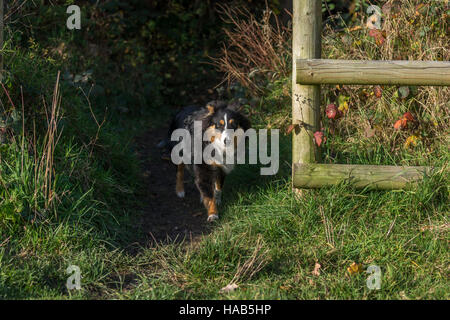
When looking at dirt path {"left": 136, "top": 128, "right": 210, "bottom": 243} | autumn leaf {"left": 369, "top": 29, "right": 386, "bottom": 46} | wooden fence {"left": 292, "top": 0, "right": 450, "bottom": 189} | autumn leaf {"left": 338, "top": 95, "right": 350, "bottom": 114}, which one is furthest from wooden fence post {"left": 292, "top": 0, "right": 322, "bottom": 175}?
dirt path {"left": 136, "top": 128, "right": 210, "bottom": 243}

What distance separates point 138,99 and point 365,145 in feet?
12.8

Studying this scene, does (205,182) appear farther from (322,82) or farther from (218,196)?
(322,82)

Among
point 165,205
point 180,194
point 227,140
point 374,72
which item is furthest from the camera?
point 180,194

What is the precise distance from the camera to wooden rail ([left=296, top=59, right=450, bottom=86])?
15.2ft

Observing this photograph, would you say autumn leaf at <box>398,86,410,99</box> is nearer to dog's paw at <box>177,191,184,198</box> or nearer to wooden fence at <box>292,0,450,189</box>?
wooden fence at <box>292,0,450,189</box>

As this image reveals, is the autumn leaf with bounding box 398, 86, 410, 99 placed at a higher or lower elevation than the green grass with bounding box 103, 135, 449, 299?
higher

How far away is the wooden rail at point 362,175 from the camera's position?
15.8ft

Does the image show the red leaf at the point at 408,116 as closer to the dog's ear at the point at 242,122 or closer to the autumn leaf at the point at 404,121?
the autumn leaf at the point at 404,121

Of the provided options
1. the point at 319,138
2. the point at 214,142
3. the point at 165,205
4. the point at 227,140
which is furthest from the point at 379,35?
the point at 165,205

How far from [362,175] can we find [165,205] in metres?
2.18

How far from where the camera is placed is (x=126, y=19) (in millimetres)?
8758

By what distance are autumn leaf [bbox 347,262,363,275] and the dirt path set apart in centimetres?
144

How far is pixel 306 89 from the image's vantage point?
4914 mm

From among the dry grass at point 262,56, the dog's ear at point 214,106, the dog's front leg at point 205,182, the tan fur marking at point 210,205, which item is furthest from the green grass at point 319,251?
the dry grass at point 262,56
